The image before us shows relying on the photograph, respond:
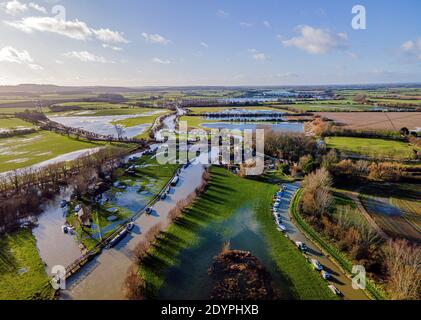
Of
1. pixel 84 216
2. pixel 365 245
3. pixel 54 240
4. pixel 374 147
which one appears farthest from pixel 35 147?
pixel 374 147

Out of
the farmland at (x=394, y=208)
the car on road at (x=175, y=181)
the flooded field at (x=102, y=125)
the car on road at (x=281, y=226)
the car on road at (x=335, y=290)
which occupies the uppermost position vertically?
the flooded field at (x=102, y=125)

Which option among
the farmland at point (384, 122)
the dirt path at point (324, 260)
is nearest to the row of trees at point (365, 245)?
the dirt path at point (324, 260)

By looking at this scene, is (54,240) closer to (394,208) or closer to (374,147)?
(394,208)

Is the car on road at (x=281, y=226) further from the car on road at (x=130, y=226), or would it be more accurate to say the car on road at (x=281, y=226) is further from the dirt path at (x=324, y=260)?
the car on road at (x=130, y=226)

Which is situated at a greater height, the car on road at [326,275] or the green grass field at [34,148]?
the green grass field at [34,148]

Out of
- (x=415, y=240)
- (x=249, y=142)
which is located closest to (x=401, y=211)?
(x=415, y=240)

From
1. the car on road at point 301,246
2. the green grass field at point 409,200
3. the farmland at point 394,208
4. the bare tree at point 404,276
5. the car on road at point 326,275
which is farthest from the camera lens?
the green grass field at point 409,200

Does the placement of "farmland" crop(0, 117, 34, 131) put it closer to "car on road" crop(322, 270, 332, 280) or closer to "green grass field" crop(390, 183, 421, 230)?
"car on road" crop(322, 270, 332, 280)
